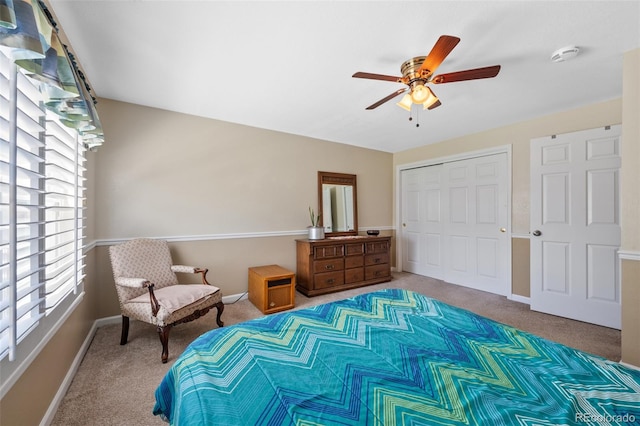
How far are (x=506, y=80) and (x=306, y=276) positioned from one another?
312cm

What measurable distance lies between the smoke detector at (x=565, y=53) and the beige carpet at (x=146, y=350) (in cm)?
245

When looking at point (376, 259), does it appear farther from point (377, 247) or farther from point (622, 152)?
point (622, 152)

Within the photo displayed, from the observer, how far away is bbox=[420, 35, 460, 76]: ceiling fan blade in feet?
4.62

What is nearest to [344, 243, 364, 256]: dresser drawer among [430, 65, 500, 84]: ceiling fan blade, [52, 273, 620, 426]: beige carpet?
[52, 273, 620, 426]: beige carpet

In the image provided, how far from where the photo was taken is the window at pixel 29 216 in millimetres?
963

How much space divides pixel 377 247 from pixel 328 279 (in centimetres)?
103

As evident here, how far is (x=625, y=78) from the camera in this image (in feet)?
6.26

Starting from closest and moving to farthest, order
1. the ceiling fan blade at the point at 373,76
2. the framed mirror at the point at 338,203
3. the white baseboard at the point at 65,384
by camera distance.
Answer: the white baseboard at the point at 65,384, the ceiling fan blade at the point at 373,76, the framed mirror at the point at 338,203

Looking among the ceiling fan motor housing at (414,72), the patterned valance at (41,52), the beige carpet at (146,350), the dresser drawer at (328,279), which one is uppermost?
the ceiling fan motor housing at (414,72)

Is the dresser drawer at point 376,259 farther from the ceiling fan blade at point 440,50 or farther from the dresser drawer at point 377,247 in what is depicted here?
the ceiling fan blade at point 440,50

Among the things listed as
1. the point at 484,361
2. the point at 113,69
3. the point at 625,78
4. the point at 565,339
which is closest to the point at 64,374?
the point at 113,69

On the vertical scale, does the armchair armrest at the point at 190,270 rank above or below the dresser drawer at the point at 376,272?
above

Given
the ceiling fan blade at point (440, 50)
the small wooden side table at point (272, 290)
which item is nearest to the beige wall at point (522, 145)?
the ceiling fan blade at point (440, 50)

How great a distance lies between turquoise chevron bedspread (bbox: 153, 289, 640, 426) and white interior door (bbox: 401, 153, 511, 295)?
2.80 meters
